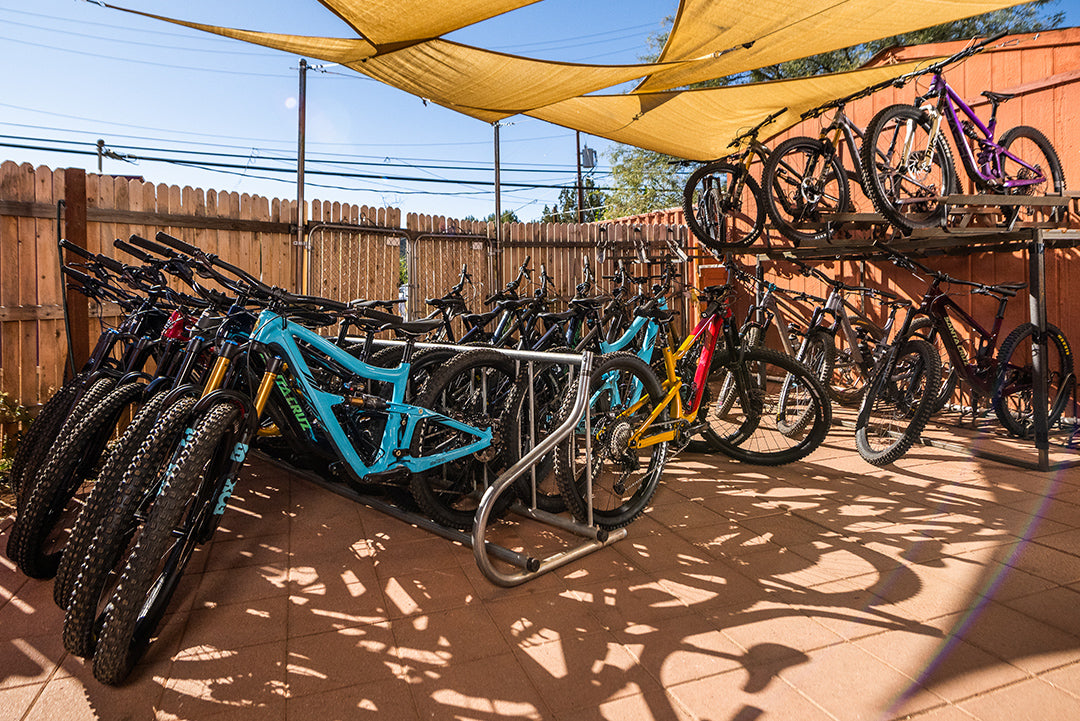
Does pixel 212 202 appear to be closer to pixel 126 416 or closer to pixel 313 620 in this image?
pixel 126 416

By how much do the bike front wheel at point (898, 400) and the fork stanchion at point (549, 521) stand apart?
6.55 ft

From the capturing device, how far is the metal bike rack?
7.37 ft

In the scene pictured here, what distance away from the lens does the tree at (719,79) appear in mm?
14688

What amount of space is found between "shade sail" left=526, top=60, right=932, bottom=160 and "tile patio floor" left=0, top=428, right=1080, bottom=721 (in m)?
2.82

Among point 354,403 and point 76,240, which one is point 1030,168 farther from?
point 76,240

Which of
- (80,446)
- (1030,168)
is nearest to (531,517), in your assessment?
(80,446)

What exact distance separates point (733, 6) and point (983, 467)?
10.0 feet

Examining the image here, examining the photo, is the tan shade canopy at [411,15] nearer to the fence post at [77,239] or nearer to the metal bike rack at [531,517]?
the metal bike rack at [531,517]

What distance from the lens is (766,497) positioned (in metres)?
3.31

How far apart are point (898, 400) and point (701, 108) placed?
246 cm

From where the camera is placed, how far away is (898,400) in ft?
13.7

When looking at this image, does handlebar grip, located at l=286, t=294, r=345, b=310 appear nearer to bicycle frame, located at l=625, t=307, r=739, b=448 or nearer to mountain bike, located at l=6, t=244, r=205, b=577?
mountain bike, located at l=6, t=244, r=205, b=577

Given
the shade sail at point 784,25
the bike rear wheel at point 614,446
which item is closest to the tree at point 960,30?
the shade sail at point 784,25

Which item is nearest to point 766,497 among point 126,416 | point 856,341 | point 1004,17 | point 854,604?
point 854,604
